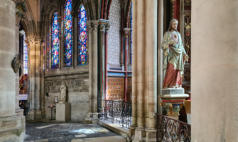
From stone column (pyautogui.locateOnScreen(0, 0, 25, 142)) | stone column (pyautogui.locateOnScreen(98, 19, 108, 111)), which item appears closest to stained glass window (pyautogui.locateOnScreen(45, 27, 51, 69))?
stone column (pyautogui.locateOnScreen(98, 19, 108, 111))

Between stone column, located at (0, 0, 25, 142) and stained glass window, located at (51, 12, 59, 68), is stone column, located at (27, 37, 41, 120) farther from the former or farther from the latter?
→ stone column, located at (0, 0, 25, 142)

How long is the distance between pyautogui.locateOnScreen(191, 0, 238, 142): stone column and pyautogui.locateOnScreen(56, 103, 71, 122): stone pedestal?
13214mm

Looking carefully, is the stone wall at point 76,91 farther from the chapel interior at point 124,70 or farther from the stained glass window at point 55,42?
the stained glass window at point 55,42

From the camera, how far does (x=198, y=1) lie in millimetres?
1261

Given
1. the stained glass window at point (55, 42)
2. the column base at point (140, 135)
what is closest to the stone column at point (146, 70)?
the column base at point (140, 135)

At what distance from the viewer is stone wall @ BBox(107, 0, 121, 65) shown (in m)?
13.2

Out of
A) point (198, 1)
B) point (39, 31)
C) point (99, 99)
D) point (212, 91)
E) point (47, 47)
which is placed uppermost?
point (39, 31)

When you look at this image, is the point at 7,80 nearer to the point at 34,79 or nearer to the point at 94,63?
the point at 94,63

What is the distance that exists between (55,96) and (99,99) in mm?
5045

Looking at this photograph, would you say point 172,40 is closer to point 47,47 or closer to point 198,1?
point 198,1

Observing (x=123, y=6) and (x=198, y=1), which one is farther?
(x=123, y=6)

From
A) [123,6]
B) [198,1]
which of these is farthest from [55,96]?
[198,1]

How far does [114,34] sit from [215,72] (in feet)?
A: 41.3

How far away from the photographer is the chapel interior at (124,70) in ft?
3.73
